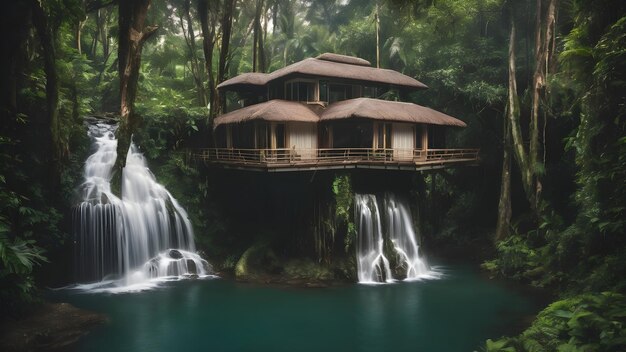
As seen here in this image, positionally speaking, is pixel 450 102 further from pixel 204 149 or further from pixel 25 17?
pixel 25 17

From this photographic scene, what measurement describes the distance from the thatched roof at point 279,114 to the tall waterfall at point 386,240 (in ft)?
16.8

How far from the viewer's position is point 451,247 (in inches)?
1162

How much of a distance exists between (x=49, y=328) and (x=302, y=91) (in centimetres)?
1775

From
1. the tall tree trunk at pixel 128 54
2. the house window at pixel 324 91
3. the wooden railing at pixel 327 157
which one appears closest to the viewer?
the tall tree trunk at pixel 128 54

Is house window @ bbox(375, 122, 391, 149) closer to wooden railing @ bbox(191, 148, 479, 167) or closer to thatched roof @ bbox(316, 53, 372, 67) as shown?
wooden railing @ bbox(191, 148, 479, 167)

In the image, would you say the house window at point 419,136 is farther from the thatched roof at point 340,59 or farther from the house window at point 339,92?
the thatched roof at point 340,59

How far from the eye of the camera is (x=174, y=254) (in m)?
23.1

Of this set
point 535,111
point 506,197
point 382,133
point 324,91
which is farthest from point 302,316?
point 535,111

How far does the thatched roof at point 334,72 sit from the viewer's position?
84.6 feet

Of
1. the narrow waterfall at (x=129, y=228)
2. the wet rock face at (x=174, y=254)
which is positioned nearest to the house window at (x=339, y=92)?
the narrow waterfall at (x=129, y=228)

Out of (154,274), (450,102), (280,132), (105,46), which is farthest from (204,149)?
(105,46)

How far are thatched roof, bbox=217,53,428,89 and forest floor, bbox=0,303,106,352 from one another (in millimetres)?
15905

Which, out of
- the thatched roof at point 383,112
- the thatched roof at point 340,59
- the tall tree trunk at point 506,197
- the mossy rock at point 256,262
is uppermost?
the thatched roof at point 340,59

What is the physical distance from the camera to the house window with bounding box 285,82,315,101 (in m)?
26.6
